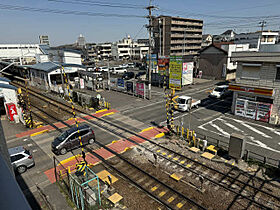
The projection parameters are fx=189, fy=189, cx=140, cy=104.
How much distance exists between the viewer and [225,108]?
87.5 ft

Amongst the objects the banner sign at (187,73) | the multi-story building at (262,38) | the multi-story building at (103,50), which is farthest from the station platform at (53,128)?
the multi-story building at (103,50)

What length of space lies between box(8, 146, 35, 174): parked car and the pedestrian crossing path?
16512 millimetres

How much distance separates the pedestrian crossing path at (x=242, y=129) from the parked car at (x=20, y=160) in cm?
1651

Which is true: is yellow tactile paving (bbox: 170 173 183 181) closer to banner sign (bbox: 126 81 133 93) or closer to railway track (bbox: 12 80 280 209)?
railway track (bbox: 12 80 280 209)

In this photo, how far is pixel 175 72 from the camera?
120ft

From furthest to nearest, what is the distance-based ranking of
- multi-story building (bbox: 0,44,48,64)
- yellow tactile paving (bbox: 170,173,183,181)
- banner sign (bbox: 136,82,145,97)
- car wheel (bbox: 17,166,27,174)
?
multi-story building (bbox: 0,44,48,64), banner sign (bbox: 136,82,145,97), car wheel (bbox: 17,166,27,174), yellow tactile paving (bbox: 170,173,183,181)

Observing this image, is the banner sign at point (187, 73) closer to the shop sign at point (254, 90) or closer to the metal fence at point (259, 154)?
the shop sign at point (254, 90)

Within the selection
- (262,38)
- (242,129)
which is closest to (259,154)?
(242,129)

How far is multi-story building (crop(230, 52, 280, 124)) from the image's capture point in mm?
20109

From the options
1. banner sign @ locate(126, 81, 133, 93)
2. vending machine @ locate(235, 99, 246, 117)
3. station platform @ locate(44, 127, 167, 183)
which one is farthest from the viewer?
banner sign @ locate(126, 81, 133, 93)

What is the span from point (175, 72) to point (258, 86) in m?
17.4

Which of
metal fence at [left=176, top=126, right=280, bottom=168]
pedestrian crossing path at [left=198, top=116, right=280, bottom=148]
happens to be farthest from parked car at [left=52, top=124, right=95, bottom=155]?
pedestrian crossing path at [left=198, top=116, right=280, bottom=148]

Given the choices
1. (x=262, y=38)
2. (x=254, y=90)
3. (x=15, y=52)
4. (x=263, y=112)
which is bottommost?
(x=263, y=112)

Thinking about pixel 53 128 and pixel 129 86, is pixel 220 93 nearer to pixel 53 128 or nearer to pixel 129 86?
pixel 129 86
